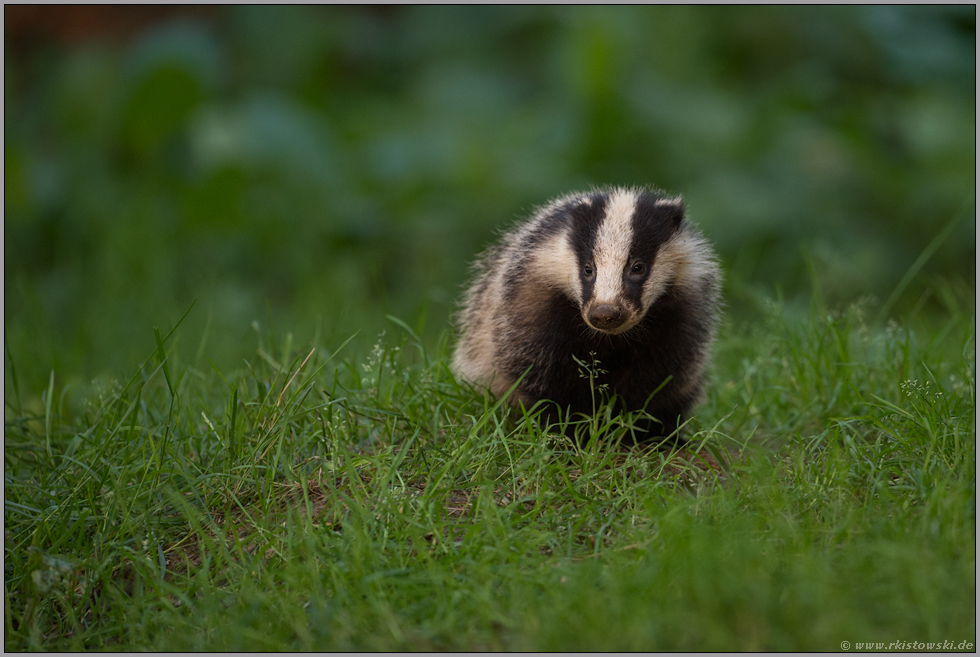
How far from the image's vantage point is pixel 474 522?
331 centimetres

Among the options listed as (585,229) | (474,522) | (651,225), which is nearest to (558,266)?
(585,229)

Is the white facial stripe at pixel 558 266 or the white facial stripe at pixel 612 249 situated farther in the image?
the white facial stripe at pixel 558 266

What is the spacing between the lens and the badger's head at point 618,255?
379 cm

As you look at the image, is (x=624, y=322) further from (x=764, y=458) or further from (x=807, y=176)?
(x=807, y=176)

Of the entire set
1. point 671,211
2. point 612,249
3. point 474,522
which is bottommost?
point 474,522

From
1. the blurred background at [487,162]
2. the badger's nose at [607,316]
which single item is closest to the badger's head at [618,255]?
the badger's nose at [607,316]

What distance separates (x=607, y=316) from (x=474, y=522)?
38.9 inches

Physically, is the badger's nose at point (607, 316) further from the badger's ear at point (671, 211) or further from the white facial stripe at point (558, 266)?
the badger's ear at point (671, 211)

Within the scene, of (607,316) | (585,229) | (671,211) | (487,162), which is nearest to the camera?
(607,316)

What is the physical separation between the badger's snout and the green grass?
49cm

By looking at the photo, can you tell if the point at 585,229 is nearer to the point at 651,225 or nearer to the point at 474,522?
the point at 651,225

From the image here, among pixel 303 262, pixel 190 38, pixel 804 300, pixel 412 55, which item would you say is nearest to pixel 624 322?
pixel 804 300

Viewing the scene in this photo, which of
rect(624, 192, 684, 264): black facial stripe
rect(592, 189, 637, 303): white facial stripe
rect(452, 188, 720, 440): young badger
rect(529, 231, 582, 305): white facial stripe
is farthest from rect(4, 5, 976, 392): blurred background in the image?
rect(592, 189, 637, 303): white facial stripe

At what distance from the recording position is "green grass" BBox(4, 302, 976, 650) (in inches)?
106
